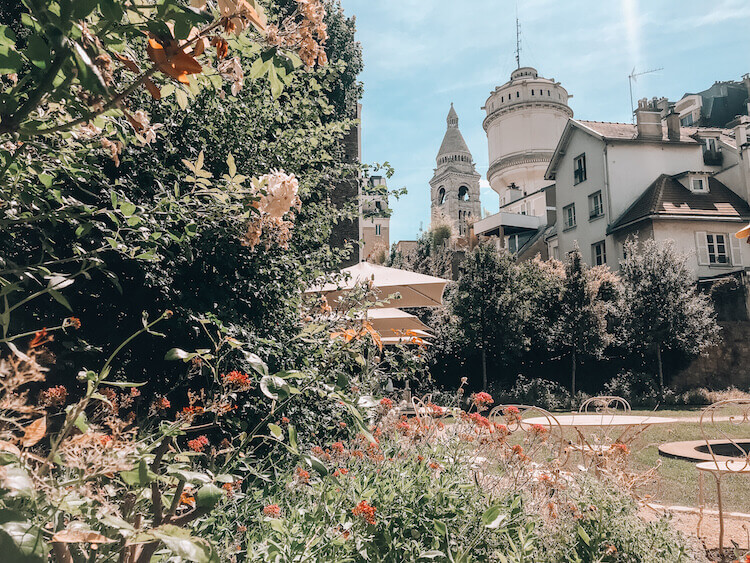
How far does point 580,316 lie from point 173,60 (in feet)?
65.1

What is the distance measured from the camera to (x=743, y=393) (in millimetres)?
18344

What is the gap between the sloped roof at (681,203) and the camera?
23453 millimetres

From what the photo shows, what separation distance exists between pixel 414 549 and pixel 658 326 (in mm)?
19364

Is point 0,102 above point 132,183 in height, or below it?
below

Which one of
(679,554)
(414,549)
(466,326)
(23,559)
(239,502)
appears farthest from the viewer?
(466,326)

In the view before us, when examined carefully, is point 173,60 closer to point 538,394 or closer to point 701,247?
point 538,394

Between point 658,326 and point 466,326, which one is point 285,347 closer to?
point 466,326

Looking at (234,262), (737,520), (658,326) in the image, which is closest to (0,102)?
(234,262)

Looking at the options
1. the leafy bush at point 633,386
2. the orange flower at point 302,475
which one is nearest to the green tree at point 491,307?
the leafy bush at point 633,386

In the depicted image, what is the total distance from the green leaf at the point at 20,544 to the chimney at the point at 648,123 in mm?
29493

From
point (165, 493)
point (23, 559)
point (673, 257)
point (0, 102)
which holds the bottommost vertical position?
point (165, 493)

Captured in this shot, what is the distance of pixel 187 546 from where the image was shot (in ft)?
3.09

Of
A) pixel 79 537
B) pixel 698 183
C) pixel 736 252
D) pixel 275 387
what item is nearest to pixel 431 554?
pixel 275 387

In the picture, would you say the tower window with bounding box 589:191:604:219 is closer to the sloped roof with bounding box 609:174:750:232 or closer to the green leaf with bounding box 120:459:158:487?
the sloped roof with bounding box 609:174:750:232
